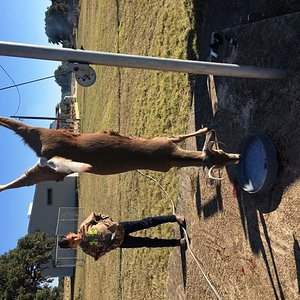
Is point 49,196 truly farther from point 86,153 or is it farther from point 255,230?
point 86,153

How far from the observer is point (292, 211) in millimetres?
4305

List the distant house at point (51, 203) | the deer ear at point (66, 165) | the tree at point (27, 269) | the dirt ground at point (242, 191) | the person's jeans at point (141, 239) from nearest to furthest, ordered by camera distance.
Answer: the deer ear at point (66, 165) → the dirt ground at point (242, 191) → the person's jeans at point (141, 239) → the tree at point (27, 269) → the distant house at point (51, 203)

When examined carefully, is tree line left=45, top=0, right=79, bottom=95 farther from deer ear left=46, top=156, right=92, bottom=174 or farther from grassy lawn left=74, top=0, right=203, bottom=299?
deer ear left=46, top=156, right=92, bottom=174

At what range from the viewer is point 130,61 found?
14.3 ft

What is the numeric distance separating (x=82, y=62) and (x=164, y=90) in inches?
192

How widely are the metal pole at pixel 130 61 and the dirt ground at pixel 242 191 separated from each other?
306 millimetres

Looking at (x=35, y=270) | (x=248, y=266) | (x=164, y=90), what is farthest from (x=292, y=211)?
(x=35, y=270)

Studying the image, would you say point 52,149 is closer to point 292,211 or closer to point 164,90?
point 292,211

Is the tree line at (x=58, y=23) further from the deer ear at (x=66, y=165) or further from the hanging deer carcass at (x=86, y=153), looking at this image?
the deer ear at (x=66, y=165)

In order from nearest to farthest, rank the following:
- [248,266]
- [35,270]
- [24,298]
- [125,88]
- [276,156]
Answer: [276,156] → [248,266] → [125,88] → [24,298] → [35,270]

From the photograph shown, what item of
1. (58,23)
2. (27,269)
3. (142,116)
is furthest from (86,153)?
(58,23)

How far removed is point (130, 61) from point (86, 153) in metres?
1.01

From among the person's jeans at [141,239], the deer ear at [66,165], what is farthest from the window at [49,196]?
the deer ear at [66,165]

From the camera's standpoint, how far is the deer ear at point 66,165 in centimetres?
386
